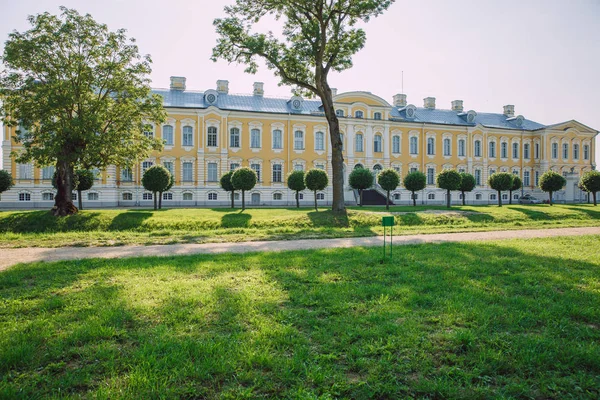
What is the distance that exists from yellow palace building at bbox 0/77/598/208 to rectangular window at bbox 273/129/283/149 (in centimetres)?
10

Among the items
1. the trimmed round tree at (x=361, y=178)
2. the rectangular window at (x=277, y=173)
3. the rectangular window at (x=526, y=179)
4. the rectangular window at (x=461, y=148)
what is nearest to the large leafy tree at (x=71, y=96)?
the trimmed round tree at (x=361, y=178)

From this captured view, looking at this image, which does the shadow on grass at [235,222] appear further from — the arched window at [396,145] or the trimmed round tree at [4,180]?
the arched window at [396,145]

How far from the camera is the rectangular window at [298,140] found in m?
37.2

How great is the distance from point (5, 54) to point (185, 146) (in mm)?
19005

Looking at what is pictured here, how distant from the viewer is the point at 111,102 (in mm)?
17641

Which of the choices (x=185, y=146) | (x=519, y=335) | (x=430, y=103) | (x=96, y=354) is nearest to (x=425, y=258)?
(x=519, y=335)

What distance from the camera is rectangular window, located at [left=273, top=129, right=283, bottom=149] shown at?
36594 millimetres

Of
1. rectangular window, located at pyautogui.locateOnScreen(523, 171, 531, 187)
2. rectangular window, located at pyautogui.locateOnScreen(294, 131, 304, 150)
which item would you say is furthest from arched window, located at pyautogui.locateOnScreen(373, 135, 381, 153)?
rectangular window, located at pyautogui.locateOnScreen(523, 171, 531, 187)

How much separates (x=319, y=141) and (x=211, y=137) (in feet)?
36.2

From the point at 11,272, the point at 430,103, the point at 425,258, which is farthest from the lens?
the point at 430,103

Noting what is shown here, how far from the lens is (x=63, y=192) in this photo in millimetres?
16953

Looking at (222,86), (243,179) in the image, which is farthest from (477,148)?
(243,179)

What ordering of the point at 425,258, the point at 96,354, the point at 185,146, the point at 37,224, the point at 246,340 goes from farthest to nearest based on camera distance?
the point at 185,146, the point at 37,224, the point at 425,258, the point at 246,340, the point at 96,354

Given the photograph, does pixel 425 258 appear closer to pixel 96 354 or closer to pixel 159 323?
pixel 159 323
